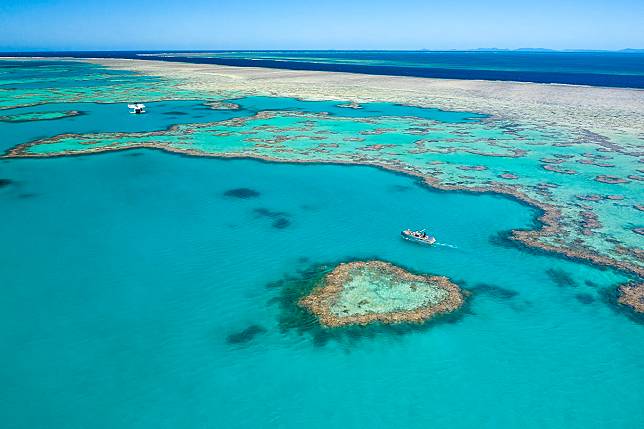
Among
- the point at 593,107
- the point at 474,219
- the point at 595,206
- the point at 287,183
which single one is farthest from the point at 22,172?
the point at 593,107

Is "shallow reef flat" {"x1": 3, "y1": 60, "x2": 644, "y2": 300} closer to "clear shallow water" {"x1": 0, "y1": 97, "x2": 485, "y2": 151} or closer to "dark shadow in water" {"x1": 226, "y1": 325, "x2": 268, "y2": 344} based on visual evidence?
"clear shallow water" {"x1": 0, "y1": 97, "x2": 485, "y2": 151}

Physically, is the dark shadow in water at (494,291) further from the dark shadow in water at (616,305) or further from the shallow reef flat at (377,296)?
the dark shadow in water at (616,305)

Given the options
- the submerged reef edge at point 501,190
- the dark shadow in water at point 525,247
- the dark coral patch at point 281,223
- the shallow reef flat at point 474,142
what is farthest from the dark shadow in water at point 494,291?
the dark coral patch at point 281,223

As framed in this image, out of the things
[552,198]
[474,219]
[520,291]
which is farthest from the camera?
[552,198]

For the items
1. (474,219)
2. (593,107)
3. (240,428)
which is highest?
(593,107)

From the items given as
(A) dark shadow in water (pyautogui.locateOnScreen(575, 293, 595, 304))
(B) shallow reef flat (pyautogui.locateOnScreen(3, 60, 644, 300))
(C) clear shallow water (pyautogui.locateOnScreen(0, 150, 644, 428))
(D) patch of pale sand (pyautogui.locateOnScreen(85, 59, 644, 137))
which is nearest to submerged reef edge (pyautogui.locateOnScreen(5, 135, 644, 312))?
(B) shallow reef flat (pyautogui.locateOnScreen(3, 60, 644, 300))

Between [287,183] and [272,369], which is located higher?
[287,183]

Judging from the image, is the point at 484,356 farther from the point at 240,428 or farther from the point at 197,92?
the point at 197,92
